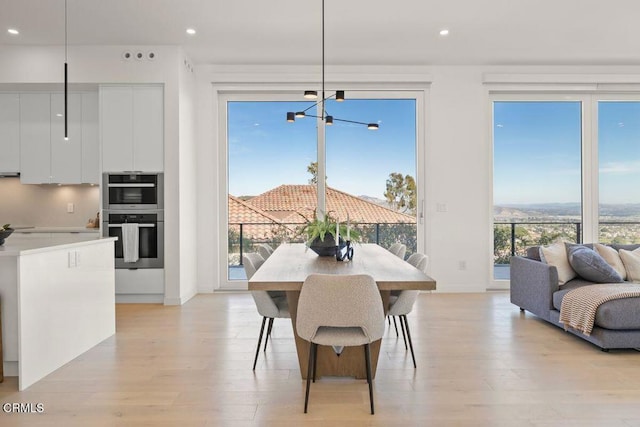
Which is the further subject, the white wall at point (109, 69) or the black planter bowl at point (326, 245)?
the white wall at point (109, 69)

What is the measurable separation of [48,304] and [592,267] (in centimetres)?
451

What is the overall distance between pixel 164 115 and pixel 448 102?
3.68 metres

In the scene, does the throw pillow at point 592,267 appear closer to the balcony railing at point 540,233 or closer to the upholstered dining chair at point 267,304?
the balcony railing at point 540,233

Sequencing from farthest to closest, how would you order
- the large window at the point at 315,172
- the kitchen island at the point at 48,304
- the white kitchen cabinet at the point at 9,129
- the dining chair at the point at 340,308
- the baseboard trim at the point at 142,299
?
the large window at the point at 315,172, the white kitchen cabinet at the point at 9,129, the baseboard trim at the point at 142,299, the kitchen island at the point at 48,304, the dining chair at the point at 340,308

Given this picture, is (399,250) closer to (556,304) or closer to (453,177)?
(556,304)

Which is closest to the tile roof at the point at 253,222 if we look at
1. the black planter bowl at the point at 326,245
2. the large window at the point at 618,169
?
the black planter bowl at the point at 326,245

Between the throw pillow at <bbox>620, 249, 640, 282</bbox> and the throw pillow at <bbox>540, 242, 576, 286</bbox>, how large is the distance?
0.49 metres

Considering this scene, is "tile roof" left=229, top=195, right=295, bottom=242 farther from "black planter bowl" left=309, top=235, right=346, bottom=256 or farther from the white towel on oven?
"black planter bowl" left=309, top=235, right=346, bottom=256

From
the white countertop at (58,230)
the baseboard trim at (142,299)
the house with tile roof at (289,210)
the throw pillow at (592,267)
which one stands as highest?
the house with tile roof at (289,210)

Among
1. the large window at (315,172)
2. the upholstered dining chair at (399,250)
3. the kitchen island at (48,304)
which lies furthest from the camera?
the large window at (315,172)

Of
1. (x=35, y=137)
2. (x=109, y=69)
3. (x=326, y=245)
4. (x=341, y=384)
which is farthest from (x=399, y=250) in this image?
(x=35, y=137)

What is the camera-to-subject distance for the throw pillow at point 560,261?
14.1 feet

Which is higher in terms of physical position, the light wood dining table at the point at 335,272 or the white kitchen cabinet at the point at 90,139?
the white kitchen cabinet at the point at 90,139

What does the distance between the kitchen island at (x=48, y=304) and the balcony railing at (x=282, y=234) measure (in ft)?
7.95
